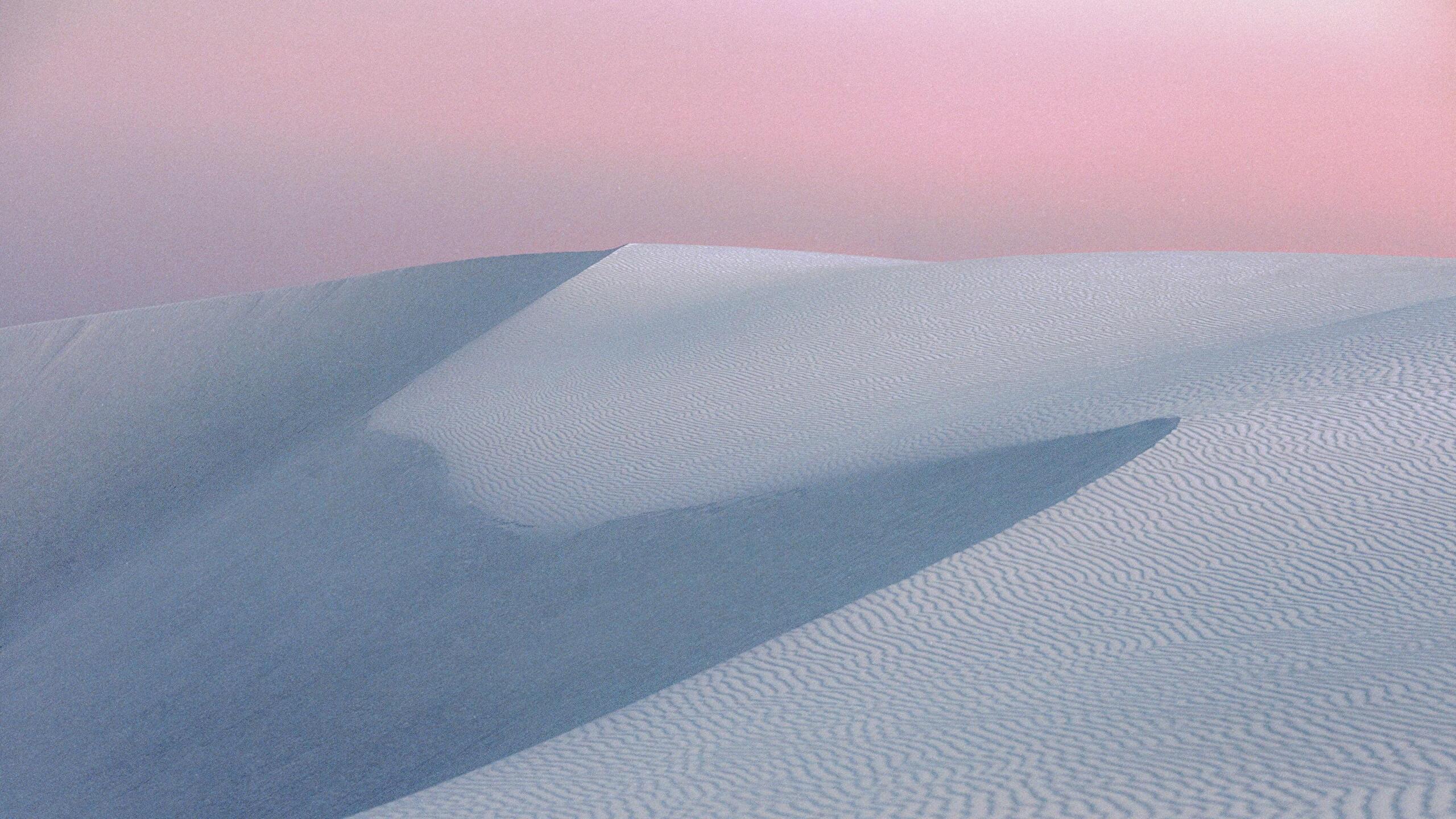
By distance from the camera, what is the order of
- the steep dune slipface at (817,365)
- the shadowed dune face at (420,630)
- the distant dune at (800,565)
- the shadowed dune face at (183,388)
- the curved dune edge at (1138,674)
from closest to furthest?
the curved dune edge at (1138,674), the distant dune at (800,565), the shadowed dune face at (420,630), the steep dune slipface at (817,365), the shadowed dune face at (183,388)

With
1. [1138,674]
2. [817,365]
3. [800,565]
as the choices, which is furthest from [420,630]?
[1138,674]

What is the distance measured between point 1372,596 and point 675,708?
2.41 metres

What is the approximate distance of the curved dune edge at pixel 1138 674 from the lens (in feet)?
9.60

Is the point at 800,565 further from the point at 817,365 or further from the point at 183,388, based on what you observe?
the point at 183,388

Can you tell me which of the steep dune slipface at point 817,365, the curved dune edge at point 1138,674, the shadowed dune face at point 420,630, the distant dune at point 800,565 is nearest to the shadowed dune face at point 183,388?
the distant dune at point 800,565

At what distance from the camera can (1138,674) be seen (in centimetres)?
372

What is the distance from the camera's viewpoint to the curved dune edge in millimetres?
2926

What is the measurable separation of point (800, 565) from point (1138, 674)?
7.21ft

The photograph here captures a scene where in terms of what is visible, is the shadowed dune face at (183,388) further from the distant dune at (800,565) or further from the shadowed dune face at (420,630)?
the shadowed dune face at (420,630)

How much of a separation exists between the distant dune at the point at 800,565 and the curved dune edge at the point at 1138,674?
0.06 feet

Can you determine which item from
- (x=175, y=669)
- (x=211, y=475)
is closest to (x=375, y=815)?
(x=175, y=669)

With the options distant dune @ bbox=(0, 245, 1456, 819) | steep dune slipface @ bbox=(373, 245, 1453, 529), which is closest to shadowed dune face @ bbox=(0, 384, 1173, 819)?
distant dune @ bbox=(0, 245, 1456, 819)

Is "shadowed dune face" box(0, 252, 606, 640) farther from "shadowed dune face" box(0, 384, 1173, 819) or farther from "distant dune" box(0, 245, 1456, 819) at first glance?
"shadowed dune face" box(0, 384, 1173, 819)

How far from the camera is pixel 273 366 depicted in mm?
14242
